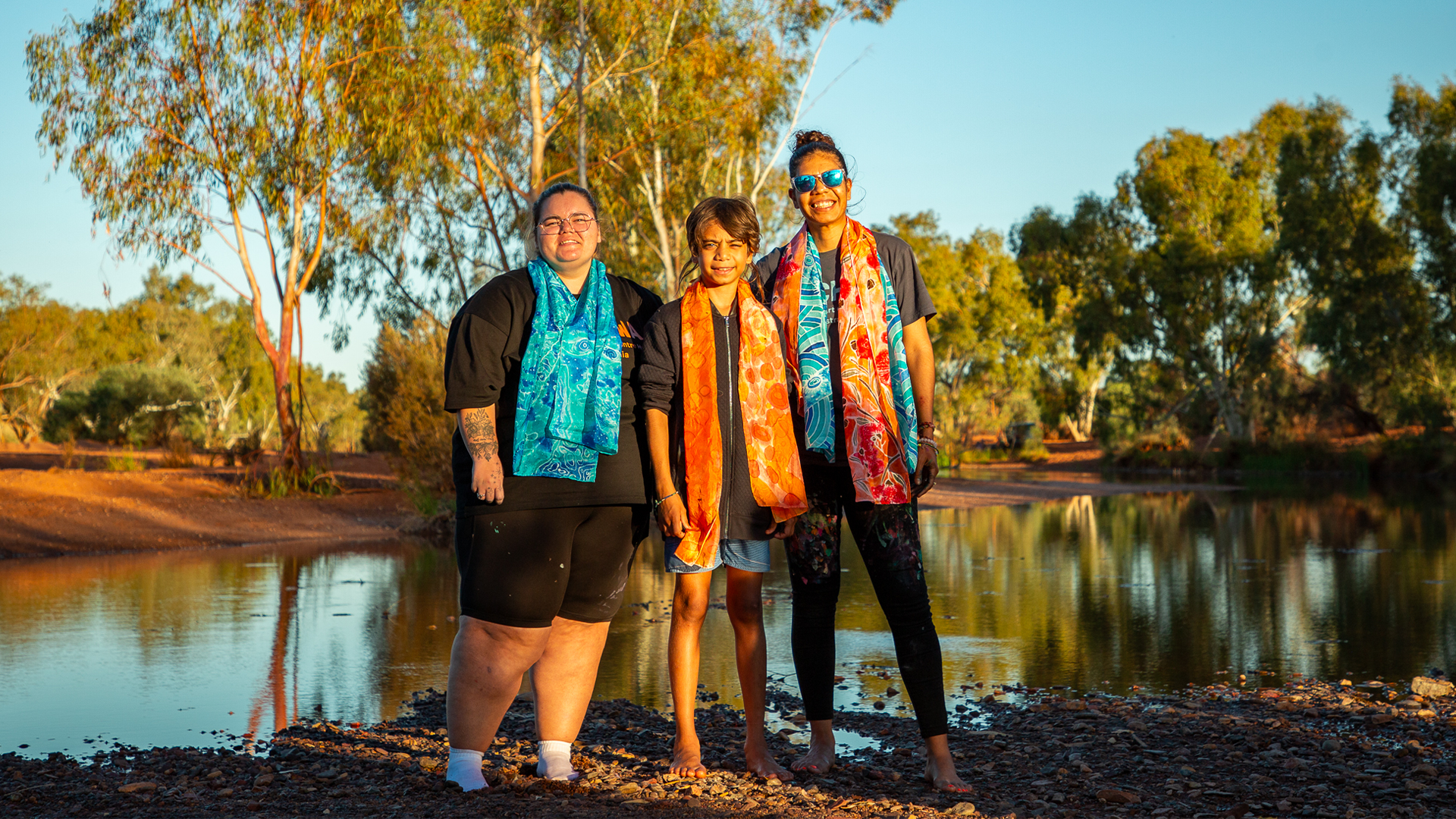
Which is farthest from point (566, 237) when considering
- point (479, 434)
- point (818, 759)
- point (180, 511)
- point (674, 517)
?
point (180, 511)

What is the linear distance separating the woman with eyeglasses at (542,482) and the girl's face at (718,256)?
34 cm

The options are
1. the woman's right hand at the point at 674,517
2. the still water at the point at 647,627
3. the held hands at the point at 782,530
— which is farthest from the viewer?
the still water at the point at 647,627

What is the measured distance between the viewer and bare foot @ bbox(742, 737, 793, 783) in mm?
3627

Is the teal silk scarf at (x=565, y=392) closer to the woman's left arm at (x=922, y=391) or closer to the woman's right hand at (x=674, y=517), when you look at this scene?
the woman's right hand at (x=674, y=517)

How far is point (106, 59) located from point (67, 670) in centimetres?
1563

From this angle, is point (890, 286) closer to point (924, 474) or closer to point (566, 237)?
point (924, 474)

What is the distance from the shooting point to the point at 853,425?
3633mm

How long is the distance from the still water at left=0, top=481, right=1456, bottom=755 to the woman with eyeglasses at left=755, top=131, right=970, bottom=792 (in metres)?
1.39

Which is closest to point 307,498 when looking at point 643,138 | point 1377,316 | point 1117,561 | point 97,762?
point 643,138

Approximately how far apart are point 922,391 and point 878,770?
1.25 meters

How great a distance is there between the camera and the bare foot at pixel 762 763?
3627 mm

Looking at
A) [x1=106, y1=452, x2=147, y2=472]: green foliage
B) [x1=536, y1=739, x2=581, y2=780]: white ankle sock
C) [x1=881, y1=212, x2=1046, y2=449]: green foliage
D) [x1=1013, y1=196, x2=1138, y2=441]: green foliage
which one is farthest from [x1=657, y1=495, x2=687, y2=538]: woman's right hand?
[x1=881, y1=212, x2=1046, y2=449]: green foliage

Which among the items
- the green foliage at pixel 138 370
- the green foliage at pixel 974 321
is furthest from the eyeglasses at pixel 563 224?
the green foliage at pixel 974 321

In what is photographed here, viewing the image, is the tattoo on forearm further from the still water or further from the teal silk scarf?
the still water
